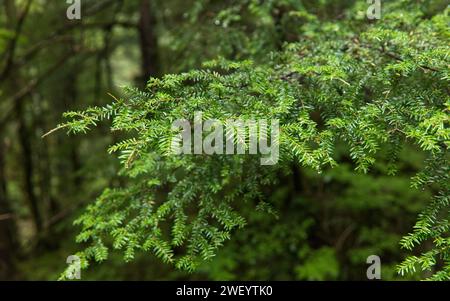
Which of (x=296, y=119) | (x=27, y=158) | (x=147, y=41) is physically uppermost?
(x=147, y=41)

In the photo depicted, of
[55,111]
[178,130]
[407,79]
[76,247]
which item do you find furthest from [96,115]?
[55,111]

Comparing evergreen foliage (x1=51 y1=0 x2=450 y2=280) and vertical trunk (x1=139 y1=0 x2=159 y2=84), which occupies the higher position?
vertical trunk (x1=139 y1=0 x2=159 y2=84)

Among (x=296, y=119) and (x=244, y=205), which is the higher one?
(x=244, y=205)

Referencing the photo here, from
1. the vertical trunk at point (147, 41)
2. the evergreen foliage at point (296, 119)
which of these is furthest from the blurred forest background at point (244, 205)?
the evergreen foliage at point (296, 119)

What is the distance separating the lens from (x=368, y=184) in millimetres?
5848

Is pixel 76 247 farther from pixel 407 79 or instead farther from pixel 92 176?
pixel 407 79

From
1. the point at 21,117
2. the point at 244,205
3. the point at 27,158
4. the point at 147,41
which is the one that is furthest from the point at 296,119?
the point at 27,158

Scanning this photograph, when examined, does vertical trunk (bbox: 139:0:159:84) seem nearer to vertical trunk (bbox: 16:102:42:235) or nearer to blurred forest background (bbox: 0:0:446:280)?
blurred forest background (bbox: 0:0:446:280)

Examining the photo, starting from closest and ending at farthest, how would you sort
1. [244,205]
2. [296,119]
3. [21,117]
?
[296,119] → [244,205] → [21,117]

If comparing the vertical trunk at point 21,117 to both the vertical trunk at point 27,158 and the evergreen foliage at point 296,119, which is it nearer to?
the vertical trunk at point 27,158

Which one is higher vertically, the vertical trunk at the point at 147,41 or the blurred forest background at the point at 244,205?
the vertical trunk at the point at 147,41

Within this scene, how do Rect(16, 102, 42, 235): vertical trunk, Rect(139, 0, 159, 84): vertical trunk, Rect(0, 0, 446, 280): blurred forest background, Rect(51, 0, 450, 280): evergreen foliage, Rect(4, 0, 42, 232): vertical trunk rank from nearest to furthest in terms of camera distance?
Rect(51, 0, 450, 280): evergreen foliage → Rect(0, 0, 446, 280): blurred forest background → Rect(139, 0, 159, 84): vertical trunk → Rect(4, 0, 42, 232): vertical trunk → Rect(16, 102, 42, 235): vertical trunk

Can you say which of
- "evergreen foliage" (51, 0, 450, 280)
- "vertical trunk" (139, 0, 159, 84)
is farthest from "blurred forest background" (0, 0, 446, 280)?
"evergreen foliage" (51, 0, 450, 280)

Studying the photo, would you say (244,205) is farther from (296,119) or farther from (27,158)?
(27,158)
